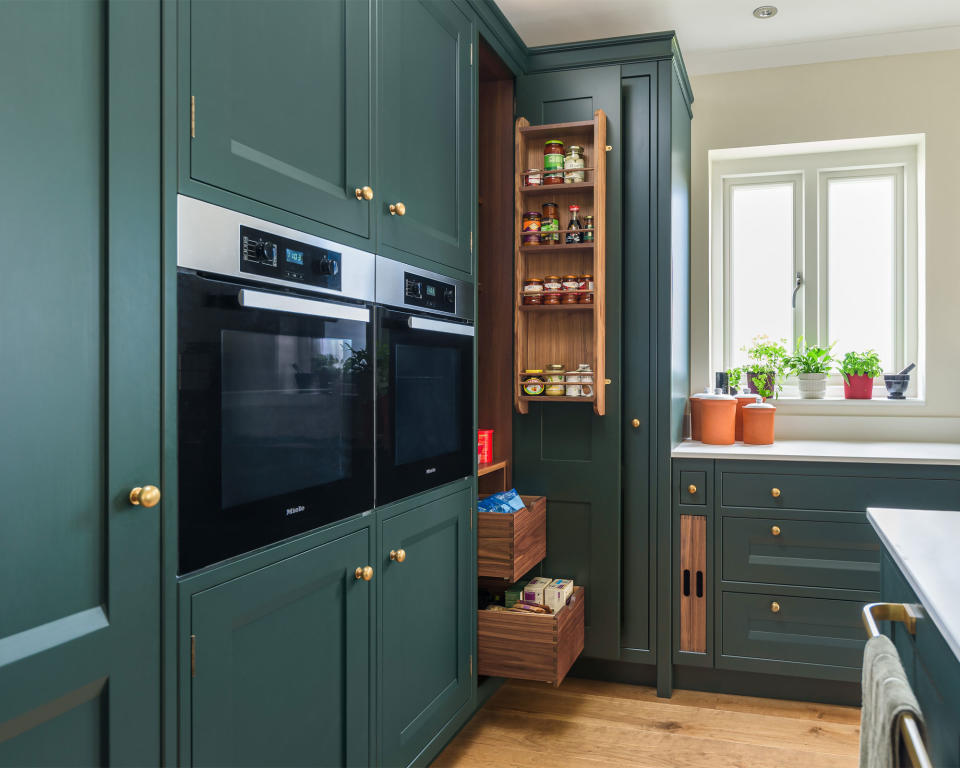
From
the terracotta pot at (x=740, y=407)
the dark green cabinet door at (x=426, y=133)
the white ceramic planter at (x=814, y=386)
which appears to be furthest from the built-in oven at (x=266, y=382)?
the white ceramic planter at (x=814, y=386)

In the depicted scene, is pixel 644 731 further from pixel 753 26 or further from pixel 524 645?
pixel 753 26

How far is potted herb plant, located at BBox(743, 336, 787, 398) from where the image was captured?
314cm

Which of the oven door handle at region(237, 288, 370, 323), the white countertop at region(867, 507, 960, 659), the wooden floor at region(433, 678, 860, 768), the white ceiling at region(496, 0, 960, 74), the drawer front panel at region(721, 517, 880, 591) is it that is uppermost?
the white ceiling at region(496, 0, 960, 74)

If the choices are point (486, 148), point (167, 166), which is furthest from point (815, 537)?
point (167, 166)

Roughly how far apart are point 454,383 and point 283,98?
965 millimetres

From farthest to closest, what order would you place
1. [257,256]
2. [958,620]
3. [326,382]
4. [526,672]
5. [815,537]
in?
[815,537] → [526,672] → [326,382] → [257,256] → [958,620]

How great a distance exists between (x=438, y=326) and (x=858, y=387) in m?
2.01

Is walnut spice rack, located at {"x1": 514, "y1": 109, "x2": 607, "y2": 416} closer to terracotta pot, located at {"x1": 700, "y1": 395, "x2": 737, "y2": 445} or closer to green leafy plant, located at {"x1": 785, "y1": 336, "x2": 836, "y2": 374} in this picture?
terracotta pot, located at {"x1": 700, "y1": 395, "x2": 737, "y2": 445}

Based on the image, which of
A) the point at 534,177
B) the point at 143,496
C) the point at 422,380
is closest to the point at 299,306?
the point at 143,496

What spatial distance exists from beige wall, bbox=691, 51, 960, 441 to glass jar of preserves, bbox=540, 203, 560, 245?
0.91 m

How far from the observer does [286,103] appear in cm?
140

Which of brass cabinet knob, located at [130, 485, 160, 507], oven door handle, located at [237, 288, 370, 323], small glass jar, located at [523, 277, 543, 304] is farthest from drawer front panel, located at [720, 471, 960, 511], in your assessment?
brass cabinet knob, located at [130, 485, 160, 507]

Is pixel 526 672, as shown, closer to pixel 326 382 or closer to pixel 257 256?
pixel 326 382

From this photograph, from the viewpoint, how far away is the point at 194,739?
1194 millimetres
